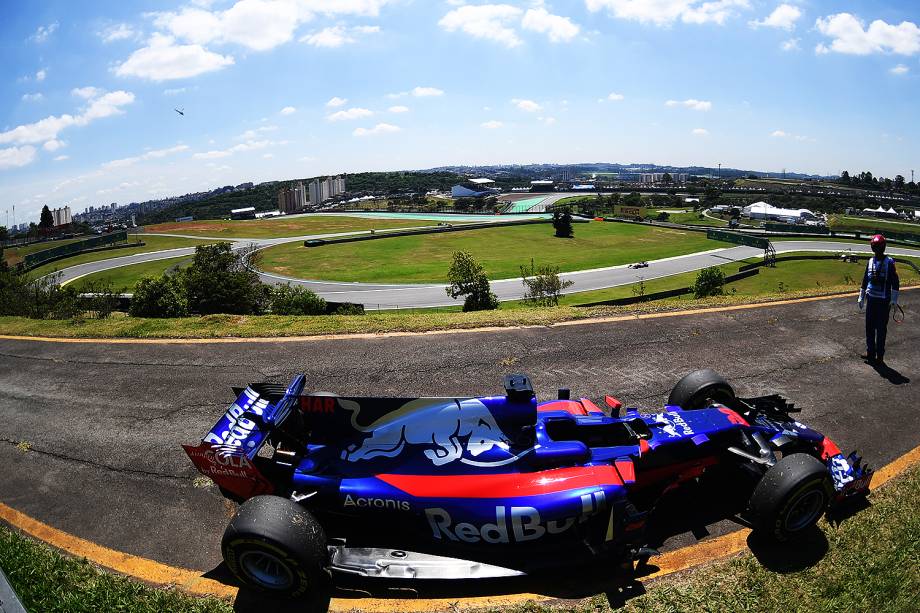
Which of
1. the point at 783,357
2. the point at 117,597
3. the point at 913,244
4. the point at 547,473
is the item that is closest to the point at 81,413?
the point at 117,597

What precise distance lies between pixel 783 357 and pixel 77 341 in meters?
14.6

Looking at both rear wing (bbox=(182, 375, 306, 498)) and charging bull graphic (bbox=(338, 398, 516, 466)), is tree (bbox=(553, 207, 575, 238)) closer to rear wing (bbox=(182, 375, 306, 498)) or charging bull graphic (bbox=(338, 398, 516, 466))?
charging bull graphic (bbox=(338, 398, 516, 466))

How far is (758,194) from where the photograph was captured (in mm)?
172625

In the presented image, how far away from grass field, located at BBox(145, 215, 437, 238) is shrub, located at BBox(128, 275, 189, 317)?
3044 inches

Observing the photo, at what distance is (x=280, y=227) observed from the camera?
112 m

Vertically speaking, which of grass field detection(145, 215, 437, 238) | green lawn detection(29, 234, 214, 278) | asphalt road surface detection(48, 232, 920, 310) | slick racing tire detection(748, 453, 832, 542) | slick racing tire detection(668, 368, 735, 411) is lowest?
asphalt road surface detection(48, 232, 920, 310)

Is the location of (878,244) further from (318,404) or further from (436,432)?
(318,404)

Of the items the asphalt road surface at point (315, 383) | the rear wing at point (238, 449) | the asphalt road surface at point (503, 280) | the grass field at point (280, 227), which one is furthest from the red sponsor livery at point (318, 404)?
the grass field at point (280, 227)

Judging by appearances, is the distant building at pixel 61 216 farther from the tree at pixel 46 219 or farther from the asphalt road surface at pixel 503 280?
the asphalt road surface at pixel 503 280

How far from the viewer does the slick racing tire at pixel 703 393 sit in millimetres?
6703

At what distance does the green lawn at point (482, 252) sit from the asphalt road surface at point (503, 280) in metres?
3.24

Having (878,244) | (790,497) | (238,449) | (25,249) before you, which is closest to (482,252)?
(878,244)

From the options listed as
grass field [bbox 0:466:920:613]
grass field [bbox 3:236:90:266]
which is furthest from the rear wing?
grass field [bbox 3:236:90:266]

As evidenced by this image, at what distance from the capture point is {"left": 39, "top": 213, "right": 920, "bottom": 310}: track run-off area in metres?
47.3
